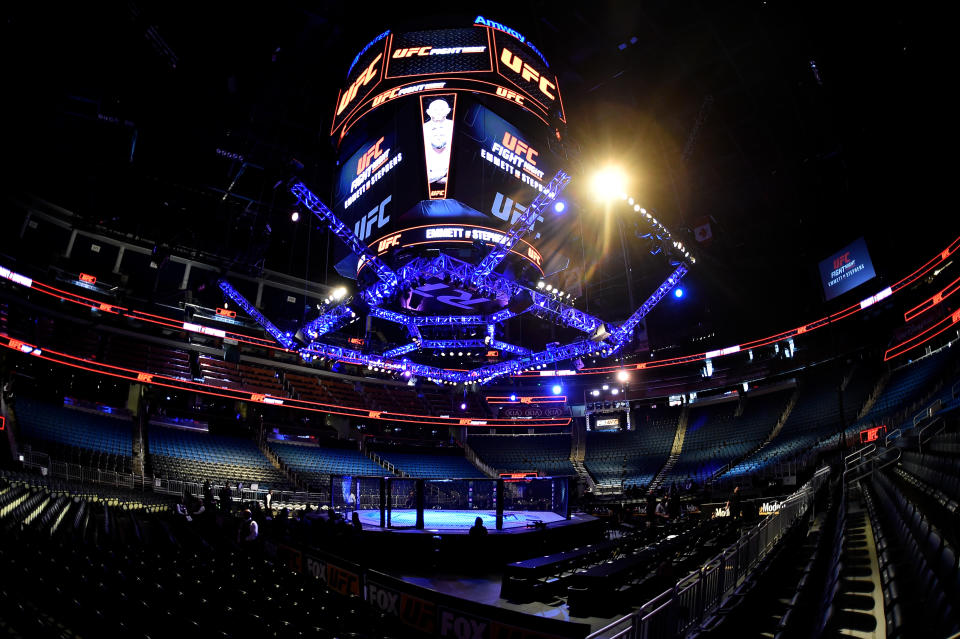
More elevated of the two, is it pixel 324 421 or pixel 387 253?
pixel 387 253

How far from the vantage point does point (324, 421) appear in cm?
3350

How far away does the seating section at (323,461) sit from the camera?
27913 millimetres

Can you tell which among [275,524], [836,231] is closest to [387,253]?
[275,524]

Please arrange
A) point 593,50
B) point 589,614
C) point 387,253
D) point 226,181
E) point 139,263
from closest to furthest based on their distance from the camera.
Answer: point 589,614
point 387,253
point 593,50
point 226,181
point 139,263

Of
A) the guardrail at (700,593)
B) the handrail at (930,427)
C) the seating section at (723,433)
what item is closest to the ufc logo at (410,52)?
the guardrail at (700,593)

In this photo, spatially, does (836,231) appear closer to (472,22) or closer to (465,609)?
Answer: (472,22)

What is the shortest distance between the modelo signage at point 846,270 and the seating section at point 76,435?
35697 millimetres

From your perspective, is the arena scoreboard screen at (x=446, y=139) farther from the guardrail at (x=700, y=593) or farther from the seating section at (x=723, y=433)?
the seating section at (x=723, y=433)

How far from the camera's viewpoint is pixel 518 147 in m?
16.4

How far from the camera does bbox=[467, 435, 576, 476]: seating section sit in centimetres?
3503

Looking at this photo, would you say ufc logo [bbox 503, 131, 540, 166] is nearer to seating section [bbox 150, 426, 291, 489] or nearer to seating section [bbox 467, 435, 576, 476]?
seating section [bbox 150, 426, 291, 489]

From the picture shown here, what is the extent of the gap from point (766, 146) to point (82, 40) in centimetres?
2257

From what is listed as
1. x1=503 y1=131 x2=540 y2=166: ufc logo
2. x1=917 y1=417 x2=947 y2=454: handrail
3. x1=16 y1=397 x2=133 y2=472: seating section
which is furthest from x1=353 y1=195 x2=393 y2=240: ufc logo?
x1=917 y1=417 x2=947 y2=454: handrail

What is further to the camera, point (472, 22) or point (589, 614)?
point (472, 22)
